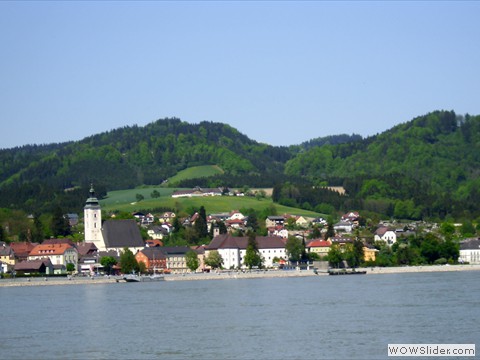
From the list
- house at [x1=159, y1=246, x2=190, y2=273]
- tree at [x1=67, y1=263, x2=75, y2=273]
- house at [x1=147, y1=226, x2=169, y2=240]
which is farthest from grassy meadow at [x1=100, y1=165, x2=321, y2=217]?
tree at [x1=67, y1=263, x2=75, y2=273]

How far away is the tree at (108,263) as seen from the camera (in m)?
83.2

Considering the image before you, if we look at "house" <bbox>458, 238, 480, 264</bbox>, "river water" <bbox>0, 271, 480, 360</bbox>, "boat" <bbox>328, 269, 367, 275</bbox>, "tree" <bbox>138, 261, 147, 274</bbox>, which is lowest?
"river water" <bbox>0, 271, 480, 360</bbox>

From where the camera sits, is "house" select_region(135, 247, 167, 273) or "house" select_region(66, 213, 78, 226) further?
"house" select_region(66, 213, 78, 226)

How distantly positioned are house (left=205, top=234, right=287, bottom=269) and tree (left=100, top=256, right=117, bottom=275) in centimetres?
1049

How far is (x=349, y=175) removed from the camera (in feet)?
591

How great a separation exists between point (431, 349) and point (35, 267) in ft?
185

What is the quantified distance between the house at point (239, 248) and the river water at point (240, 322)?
34210 millimetres

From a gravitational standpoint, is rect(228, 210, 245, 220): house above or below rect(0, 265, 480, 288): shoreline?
above

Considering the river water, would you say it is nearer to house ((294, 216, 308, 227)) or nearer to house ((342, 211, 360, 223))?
house ((294, 216, 308, 227))

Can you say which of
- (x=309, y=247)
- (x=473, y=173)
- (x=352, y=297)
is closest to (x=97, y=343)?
(x=352, y=297)

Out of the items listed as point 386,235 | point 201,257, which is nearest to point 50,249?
point 201,257

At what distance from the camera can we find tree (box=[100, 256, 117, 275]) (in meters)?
83.2

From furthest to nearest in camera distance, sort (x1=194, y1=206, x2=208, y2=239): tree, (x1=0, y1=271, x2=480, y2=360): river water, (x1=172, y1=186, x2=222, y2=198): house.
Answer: (x1=172, y1=186, x2=222, y2=198): house, (x1=194, y1=206, x2=208, y2=239): tree, (x1=0, y1=271, x2=480, y2=360): river water

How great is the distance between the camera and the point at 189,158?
19962 centimetres
